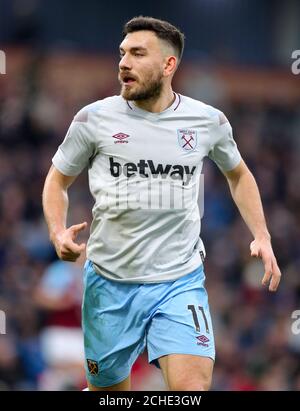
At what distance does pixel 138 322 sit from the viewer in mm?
6270

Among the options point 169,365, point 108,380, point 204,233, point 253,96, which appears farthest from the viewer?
point 253,96

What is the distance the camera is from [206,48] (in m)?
20.1

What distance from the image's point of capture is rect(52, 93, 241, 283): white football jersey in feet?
20.4

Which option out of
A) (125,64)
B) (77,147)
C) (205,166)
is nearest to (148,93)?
(125,64)

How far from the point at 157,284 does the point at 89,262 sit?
1.56 feet

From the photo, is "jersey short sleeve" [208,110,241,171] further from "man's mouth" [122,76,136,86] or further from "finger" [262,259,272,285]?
"finger" [262,259,272,285]

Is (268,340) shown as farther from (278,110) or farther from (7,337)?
(278,110)

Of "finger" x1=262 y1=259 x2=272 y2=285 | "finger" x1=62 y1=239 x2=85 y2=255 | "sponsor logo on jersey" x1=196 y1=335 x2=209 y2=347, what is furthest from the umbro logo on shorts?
"finger" x1=262 y1=259 x2=272 y2=285

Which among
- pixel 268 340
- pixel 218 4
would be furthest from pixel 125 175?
pixel 218 4

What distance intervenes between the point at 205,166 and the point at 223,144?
9.94 meters

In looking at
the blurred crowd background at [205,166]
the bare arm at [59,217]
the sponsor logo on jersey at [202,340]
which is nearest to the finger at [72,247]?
the bare arm at [59,217]

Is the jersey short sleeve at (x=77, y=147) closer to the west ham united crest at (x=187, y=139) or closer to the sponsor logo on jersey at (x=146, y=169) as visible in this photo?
the sponsor logo on jersey at (x=146, y=169)

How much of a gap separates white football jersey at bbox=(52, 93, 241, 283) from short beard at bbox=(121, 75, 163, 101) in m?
0.11

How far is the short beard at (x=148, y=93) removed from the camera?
624cm
